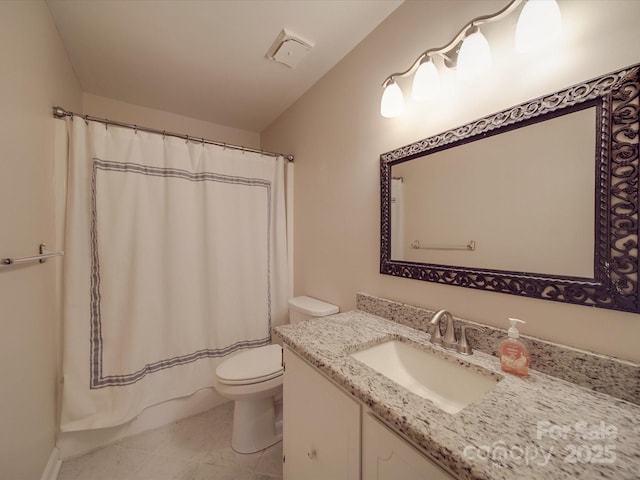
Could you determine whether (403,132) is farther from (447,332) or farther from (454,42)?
(447,332)

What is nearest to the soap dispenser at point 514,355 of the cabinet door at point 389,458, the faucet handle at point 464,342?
the faucet handle at point 464,342

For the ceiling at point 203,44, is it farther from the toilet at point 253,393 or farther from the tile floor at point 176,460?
the tile floor at point 176,460

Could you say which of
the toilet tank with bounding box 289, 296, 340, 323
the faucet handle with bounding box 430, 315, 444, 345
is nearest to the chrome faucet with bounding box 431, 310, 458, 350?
the faucet handle with bounding box 430, 315, 444, 345

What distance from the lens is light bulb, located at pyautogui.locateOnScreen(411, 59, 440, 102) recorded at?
0.97 m

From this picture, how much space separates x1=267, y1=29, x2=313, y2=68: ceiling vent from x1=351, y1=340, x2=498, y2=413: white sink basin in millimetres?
1576

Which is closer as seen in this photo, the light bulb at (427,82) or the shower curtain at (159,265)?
the light bulb at (427,82)

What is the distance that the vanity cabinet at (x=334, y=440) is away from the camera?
0.54 meters

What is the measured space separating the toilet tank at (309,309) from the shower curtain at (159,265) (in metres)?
0.32

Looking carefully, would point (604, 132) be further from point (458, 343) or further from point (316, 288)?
point (316, 288)

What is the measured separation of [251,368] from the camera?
1401mm

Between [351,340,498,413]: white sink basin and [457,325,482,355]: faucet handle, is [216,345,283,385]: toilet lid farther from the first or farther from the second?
[457,325,482,355]: faucet handle

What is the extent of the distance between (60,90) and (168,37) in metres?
0.68

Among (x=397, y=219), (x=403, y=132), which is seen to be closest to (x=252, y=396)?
(x=397, y=219)

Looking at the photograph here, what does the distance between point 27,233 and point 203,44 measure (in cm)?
126
